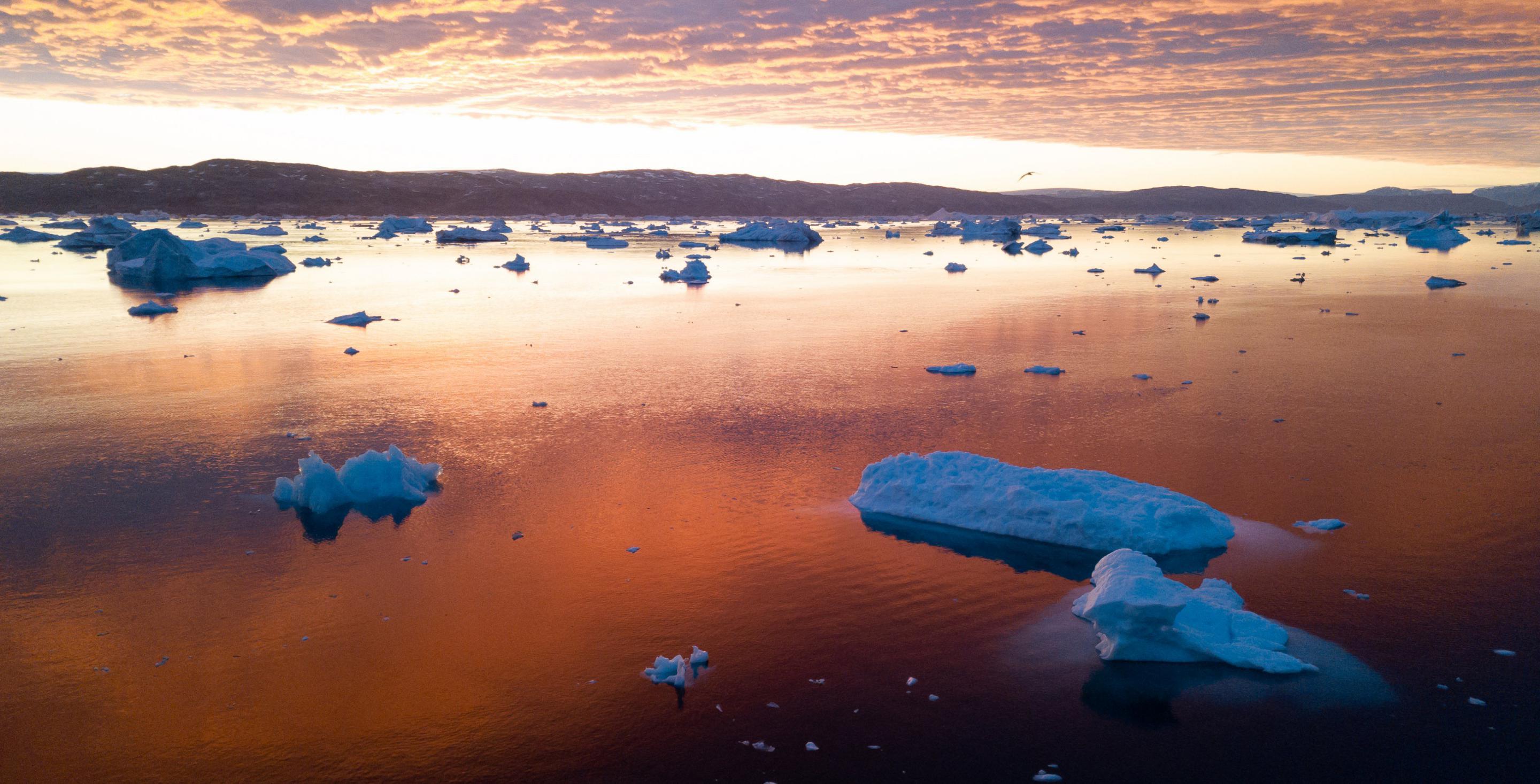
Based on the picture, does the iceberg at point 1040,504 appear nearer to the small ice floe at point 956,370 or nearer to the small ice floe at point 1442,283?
the small ice floe at point 956,370

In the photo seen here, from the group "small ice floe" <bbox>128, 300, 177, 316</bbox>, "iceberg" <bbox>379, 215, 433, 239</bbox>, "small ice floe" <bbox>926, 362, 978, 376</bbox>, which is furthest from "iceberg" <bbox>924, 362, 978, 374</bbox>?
"iceberg" <bbox>379, 215, 433, 239</bbox>

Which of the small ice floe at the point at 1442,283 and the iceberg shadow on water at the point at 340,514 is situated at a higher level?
the small ice floe at the point at 1442,283

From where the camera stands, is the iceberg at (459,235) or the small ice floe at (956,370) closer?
the small ice floe at (956,370)

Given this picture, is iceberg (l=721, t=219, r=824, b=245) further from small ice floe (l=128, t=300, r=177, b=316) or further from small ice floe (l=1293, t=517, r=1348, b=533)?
small ice floe (l=1293, t=517, r=1348, b=533)

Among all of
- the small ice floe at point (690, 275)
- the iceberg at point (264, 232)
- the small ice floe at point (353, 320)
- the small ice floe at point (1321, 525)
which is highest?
the iceberg at point (264, 232)

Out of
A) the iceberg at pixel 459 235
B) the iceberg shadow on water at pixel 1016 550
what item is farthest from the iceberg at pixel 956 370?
the iceberg at pixel 459 235

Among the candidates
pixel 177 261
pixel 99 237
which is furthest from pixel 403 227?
pixel 177 261
